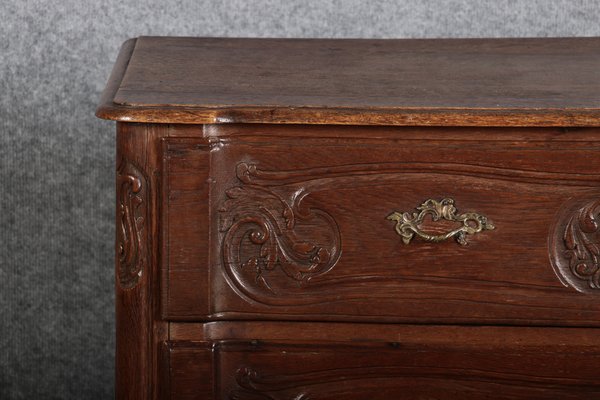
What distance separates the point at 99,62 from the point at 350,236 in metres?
0.70

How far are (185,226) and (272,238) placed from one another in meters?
0.08

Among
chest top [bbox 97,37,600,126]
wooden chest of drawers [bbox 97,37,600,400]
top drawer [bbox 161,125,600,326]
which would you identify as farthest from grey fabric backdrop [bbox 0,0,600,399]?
top drawer [bbox 161,125,600,326]

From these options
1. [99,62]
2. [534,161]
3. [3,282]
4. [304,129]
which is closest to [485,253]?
[534,161]

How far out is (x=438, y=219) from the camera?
96cm

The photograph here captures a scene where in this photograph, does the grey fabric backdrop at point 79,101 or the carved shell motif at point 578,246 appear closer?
the carved shell motif at point 578,246

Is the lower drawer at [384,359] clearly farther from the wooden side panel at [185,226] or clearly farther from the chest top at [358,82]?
the chest top at [358,82]

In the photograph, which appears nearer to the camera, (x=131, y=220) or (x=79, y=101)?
(x=131, y=220)

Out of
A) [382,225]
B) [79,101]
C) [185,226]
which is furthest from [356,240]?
[79,101]

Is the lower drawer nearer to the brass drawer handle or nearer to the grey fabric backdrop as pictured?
the brass drawer handle

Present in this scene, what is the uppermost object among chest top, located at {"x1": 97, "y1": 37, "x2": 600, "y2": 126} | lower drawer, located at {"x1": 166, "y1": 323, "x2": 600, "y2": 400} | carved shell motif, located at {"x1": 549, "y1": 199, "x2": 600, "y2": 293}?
chest top, located at {"x1": 97, "y1": 37, "x2": 600, "y2": 126}

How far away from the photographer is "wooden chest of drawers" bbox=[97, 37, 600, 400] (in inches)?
36.8

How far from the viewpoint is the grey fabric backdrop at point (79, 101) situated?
59.6 inches

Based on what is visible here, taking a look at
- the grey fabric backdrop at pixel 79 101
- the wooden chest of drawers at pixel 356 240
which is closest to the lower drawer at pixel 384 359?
the wooden chest of drawers at pixel 356 240

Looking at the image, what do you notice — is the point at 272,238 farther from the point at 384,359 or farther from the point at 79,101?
the point at 79,101
